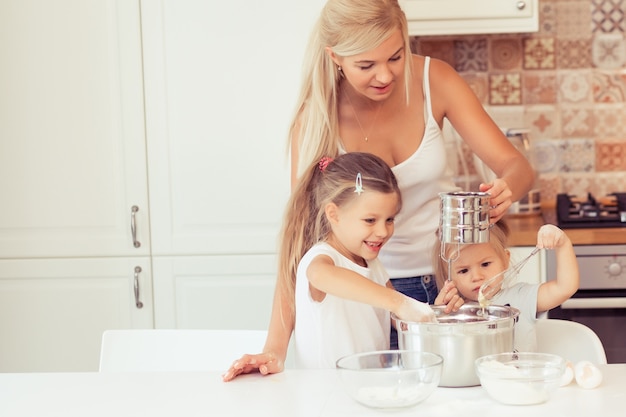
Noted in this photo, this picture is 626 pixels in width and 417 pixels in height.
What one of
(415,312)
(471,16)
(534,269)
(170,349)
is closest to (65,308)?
(170,349)

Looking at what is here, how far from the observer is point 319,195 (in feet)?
6.10

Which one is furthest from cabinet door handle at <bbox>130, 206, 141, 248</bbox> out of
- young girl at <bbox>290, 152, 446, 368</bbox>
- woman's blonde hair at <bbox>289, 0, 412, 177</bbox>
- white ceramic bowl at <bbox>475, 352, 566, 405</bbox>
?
white ceramic bowl at <bbox>475, 352, 566, 405</bbox>

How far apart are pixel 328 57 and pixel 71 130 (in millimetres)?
1099

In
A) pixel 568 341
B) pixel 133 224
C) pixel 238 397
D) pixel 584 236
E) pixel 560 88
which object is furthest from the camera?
pixel 560 88

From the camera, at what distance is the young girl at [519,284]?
5.18 ft

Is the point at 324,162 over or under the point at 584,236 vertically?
over

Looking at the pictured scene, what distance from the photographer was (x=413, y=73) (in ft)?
6.61

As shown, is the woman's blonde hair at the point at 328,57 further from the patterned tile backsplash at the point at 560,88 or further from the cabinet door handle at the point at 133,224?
the patterned tile backsplash at the point at 560,88

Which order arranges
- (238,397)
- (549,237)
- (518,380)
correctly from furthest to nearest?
(549,237) → (238,397) → (518,380)

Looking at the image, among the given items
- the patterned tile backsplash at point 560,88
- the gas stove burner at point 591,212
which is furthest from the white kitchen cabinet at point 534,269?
the patterned tile backsplash at point 560,88

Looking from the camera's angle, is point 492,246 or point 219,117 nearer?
point 492,246

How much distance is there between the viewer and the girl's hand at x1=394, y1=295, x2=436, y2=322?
1.42m

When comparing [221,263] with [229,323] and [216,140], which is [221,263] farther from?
[216,140]

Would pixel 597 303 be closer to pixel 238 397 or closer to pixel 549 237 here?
pixel 549 237
